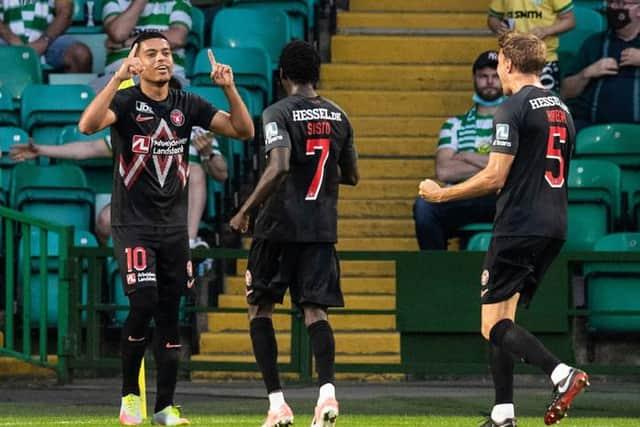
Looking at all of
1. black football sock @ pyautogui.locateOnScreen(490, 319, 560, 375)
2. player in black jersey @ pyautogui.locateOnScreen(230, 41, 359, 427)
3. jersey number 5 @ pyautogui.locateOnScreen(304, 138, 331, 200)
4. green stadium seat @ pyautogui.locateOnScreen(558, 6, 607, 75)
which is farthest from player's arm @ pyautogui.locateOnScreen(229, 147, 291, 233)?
green stadium seat @ pyautogui.locateOnScreen(558, 6, 607, 75)

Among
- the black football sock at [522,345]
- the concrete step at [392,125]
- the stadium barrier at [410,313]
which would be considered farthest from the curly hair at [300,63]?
the concrete step at [392,125]

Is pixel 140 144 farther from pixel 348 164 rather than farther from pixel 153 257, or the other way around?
pixel 348 164

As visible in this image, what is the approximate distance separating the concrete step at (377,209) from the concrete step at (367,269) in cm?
61

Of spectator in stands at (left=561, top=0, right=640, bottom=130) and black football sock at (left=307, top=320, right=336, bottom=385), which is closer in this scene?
black football sock at (left=307, top=320, right=336, bottom=385)

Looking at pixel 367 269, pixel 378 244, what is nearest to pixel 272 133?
pixel 367 269

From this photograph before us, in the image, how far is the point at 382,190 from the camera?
15602mm

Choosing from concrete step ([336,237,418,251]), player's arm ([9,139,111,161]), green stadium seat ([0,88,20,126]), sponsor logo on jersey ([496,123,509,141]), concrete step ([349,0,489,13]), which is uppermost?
concrete step ([349,0,489,13])

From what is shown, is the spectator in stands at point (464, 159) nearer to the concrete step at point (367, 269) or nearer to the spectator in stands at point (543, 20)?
the concrete step at point (367, 269)

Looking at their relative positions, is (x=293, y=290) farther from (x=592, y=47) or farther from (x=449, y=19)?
(x=449, y=19)

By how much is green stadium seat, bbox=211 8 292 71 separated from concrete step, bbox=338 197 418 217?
1.70 metres

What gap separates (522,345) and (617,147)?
242 inches

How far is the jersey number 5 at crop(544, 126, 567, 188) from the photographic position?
29.3ft

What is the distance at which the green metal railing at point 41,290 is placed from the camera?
1373cm

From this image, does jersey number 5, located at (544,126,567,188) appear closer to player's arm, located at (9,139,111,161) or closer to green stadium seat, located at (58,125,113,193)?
player's arm, located at (9,139,111,161)
